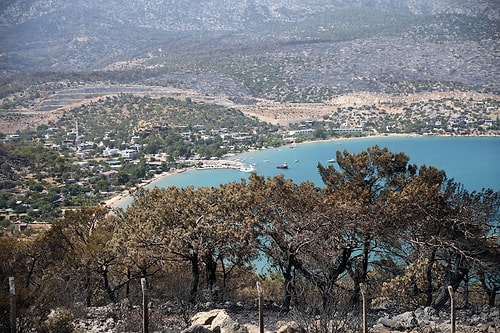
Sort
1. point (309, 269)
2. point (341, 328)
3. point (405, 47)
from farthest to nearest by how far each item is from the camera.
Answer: point (405, 47), point (309, 269), point (341, 328)

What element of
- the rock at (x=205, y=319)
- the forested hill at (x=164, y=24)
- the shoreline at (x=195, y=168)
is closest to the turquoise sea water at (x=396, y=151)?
the shoreline at (x=195, y=168)

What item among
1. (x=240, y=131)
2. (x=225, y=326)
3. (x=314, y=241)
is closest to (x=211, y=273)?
(x=314, y=241)

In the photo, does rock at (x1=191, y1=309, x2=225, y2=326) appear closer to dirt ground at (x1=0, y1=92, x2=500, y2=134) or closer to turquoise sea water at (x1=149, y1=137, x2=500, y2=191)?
turquoise sea water at (x1=149, y1=137, x2=500, y2=191)

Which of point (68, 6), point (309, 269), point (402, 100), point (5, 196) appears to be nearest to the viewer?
point (309, 269)

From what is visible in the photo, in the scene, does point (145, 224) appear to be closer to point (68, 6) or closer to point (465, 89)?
point (465, 89)

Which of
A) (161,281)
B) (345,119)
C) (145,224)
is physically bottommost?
(345,119)

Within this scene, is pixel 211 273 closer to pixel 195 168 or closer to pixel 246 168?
pixel 246 168

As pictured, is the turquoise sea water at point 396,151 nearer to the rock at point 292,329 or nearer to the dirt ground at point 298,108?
the dirt ground at point 298,108

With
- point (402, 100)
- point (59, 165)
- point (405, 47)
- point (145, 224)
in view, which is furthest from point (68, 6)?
point (145, 224)
